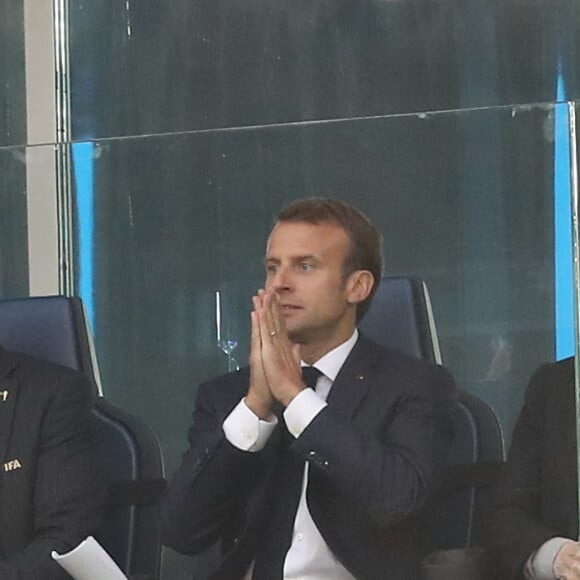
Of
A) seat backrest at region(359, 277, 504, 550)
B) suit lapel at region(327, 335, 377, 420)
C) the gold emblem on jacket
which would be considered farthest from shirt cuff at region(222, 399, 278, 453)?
the gold emblem on jacket

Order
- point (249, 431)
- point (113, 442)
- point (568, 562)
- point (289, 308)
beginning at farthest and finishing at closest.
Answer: point (113, 442) → point (289, 308) → point (249, 431) → point (568, 562)

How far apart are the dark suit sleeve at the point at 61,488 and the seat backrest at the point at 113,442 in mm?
45

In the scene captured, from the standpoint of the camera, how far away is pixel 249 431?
7.52 feet

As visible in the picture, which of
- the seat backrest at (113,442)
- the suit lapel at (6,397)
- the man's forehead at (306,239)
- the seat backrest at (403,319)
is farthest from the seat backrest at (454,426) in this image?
the suit lapel at (6,397)

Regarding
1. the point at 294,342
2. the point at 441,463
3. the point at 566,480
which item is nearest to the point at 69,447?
the point at 294,342

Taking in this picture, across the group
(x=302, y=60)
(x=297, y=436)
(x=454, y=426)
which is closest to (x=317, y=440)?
(x=297, y=436)

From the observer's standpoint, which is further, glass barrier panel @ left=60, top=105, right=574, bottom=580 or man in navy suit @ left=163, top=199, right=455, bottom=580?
glass barrier panel @ left=60, top=105, right=574, bottom=580

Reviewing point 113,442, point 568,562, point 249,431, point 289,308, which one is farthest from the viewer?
point 113,442

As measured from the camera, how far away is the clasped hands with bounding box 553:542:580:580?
215 centimetres

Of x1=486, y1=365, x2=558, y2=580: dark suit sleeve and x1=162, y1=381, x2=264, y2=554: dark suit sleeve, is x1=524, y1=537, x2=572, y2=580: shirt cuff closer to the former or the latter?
x1=486, y1=365, x2=558, y2=580: dark suit sleeve

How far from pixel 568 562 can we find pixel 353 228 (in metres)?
0.66

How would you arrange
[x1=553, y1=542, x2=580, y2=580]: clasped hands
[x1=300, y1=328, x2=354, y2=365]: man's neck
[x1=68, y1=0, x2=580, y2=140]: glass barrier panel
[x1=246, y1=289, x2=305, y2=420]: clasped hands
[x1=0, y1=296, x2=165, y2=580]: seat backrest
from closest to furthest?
[x1=553, y1=542, x2=580, y2=580]: clasped hands, [x1=246, y1=289, x2=305, y2=420]: clasped hands, [x1=300, y1=328, x2=354, y2=365]: man's neck, [x1=0, y1=296, x2=165, y2=580]: seat backrest, [x1=68, y1=0, x2=580, y2=140]: glass barrier panel

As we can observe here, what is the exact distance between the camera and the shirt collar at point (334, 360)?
7.72 ft

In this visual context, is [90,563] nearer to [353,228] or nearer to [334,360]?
[334,360]
